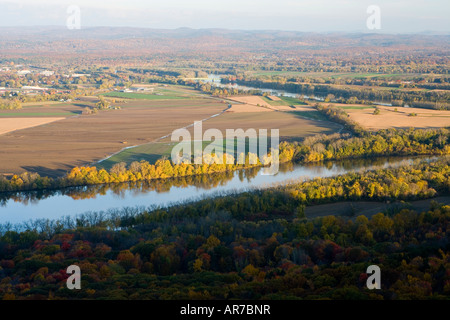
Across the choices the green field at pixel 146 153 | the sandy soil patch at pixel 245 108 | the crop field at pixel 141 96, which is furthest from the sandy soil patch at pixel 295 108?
the green field at pixel 146 153

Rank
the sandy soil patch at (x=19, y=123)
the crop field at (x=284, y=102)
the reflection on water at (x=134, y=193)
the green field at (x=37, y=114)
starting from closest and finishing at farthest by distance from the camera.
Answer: the reflection on water at (x=134, y=193), the sandy soil patch at (x=19, y=123), the green field at (x=37, y=114), the crop field at (x=284, y=102)

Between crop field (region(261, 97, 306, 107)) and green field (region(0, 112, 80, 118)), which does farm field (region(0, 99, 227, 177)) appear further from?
crop field (region(261, 97, 306, 107))

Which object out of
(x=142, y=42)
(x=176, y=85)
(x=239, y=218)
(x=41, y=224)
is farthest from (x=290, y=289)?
(x=142, y=42)

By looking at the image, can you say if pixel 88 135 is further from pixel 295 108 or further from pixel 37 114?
pixel 295 108

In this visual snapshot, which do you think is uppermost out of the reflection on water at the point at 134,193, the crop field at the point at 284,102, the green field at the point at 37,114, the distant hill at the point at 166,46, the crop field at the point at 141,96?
the distant hill at the point at 166,46

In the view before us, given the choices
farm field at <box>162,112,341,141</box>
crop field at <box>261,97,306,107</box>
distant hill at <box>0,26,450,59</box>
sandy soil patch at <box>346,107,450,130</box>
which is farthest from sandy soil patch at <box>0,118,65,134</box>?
distant hill at <box>0,26,450,59</box>

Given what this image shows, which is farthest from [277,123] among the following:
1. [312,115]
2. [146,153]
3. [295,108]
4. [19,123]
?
[19,123]

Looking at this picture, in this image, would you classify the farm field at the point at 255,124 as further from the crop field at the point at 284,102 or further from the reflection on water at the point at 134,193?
the reflection on water at the point at 134,193
